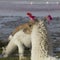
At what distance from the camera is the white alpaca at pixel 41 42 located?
11.9ft

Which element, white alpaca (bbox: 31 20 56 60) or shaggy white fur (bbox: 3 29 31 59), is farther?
shaggy white fur (bbox: 3 29 31 59)

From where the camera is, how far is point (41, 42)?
3719mm

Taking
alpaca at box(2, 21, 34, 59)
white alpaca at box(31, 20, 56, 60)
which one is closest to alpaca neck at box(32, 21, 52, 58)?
white alpaca at box(31, 20, 56, 60)

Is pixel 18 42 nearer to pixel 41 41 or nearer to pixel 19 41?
pixel 19 41

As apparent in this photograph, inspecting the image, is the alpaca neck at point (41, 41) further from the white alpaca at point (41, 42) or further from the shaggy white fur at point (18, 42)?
the shaggy white fur at point (18, 42)

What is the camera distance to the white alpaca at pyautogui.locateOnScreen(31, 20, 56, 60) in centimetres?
364

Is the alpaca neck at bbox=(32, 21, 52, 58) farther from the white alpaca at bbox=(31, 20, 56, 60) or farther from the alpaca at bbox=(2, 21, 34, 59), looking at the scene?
the alpaca at bbox=(2, 21, 34, 59)

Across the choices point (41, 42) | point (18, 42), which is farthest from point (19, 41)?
point (41, 42)

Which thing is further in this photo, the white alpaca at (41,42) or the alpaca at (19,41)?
the alpaca at (19,41)

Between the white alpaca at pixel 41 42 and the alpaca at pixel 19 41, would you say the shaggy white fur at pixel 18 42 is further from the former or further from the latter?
the white alpaca at pixel 41 42

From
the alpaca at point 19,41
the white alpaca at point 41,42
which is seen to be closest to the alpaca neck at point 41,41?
the white alpaca at point 41,42

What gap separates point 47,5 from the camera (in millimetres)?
19906

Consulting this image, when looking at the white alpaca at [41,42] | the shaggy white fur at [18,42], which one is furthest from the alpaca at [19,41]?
the white alpaca at [41,42]

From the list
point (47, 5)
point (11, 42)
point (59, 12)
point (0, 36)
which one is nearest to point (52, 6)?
point (47, 5)
